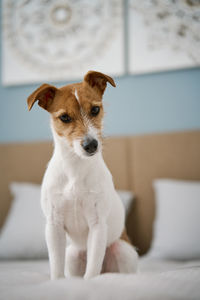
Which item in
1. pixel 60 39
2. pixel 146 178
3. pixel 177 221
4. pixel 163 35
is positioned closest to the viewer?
pixel 177 221

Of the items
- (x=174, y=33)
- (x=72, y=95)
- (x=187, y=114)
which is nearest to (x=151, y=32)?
(x=174, y=33)

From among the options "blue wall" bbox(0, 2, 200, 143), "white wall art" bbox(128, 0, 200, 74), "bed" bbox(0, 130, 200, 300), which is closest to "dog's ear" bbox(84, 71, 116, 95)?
"bed" bbox(0, 130, 200, 300)

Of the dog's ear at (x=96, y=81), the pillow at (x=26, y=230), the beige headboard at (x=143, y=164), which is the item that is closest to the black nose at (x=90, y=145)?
the dog's ear at (x=96, y=81)

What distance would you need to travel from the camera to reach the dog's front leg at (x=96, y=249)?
0.98m

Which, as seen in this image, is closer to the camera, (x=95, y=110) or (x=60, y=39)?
(x=95, y=110)

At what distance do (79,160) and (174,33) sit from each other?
1769mm

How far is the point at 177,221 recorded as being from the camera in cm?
191

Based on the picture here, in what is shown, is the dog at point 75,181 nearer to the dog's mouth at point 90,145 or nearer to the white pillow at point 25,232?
the dog's mouth at point 90,145

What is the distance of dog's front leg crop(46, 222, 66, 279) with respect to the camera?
101 centimetres

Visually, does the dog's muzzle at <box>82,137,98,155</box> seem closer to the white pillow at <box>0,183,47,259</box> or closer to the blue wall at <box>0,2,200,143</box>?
the white pillow at <box>0,183,47,259</box>

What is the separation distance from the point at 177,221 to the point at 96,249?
1.04m

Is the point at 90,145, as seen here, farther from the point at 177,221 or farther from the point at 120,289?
the point at 177,221

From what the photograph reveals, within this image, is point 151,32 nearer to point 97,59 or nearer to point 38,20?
point 97,59

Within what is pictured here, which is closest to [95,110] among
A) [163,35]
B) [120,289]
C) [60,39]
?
[120,289]
